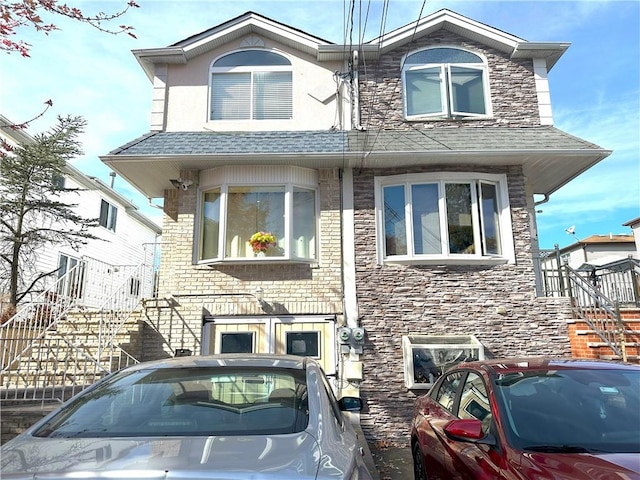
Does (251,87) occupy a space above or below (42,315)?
above

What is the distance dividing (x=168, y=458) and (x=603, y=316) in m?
8.13

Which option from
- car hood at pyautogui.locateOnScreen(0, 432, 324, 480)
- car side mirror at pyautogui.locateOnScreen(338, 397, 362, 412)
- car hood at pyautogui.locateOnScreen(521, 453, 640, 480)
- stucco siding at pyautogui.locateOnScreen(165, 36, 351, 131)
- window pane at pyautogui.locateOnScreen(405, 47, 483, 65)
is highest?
window pane at pyautogui.locateOnScreen(405, 47, 483, 65)

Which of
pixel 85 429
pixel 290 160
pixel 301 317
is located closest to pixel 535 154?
pixel 290 160

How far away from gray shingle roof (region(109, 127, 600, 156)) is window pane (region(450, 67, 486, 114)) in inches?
26.1

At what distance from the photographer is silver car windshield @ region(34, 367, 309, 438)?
221 cm

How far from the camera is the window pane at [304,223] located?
8.22m

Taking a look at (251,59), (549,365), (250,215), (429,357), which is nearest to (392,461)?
(429,357)

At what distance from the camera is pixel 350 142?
8.27 m

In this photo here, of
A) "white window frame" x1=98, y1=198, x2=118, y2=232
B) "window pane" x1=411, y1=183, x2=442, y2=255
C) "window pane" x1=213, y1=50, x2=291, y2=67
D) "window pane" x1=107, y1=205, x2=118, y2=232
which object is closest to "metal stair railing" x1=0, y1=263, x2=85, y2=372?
"window pane" x1=213, y1=50, x2=291, y2=67

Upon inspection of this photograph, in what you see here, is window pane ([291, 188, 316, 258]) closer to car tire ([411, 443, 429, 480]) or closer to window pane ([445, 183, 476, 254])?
window pane ([445, 183, 476, 254])

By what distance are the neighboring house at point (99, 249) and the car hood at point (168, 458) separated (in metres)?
7.70

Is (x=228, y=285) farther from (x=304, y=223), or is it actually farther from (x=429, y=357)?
(x=429, y=357)

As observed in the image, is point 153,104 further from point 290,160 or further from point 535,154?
point 535,154

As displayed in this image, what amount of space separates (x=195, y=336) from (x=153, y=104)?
4852 mm
